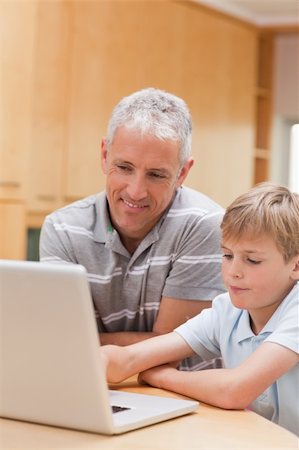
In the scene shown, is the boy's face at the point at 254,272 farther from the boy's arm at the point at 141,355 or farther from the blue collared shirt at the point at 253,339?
the boy's arm at the point at 141,355

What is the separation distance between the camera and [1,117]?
12.8ft

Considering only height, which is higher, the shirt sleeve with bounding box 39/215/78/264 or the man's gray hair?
the man's gray hair

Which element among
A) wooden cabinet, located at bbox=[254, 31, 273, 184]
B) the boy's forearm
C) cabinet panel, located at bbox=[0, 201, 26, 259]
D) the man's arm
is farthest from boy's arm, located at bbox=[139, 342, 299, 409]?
wooden cabinet, located at bbox=[254, 31, 273, 184]

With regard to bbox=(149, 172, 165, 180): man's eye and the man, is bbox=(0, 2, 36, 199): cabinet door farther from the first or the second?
bbox=(149, 172, 165, 180): man's eye

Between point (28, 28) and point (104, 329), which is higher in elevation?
point (28, 28)

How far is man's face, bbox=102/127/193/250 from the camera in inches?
75.1

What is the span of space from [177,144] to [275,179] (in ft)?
14.5

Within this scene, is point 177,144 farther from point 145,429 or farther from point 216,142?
point 216,142

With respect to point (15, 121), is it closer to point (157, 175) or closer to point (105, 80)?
point (105, 80)

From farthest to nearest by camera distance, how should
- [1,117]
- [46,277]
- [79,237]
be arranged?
[1,117]
[79,237]
[46,277]

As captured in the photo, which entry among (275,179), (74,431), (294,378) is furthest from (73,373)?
(275,179)

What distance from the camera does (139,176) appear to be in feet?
6.31

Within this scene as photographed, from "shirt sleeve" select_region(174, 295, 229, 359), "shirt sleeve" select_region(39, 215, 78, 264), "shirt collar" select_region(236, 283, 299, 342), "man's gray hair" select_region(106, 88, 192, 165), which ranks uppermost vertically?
"man's gray hair" select_region(106, 88, 192, 165)

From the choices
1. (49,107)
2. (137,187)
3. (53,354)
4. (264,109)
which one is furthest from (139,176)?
(264,109)
